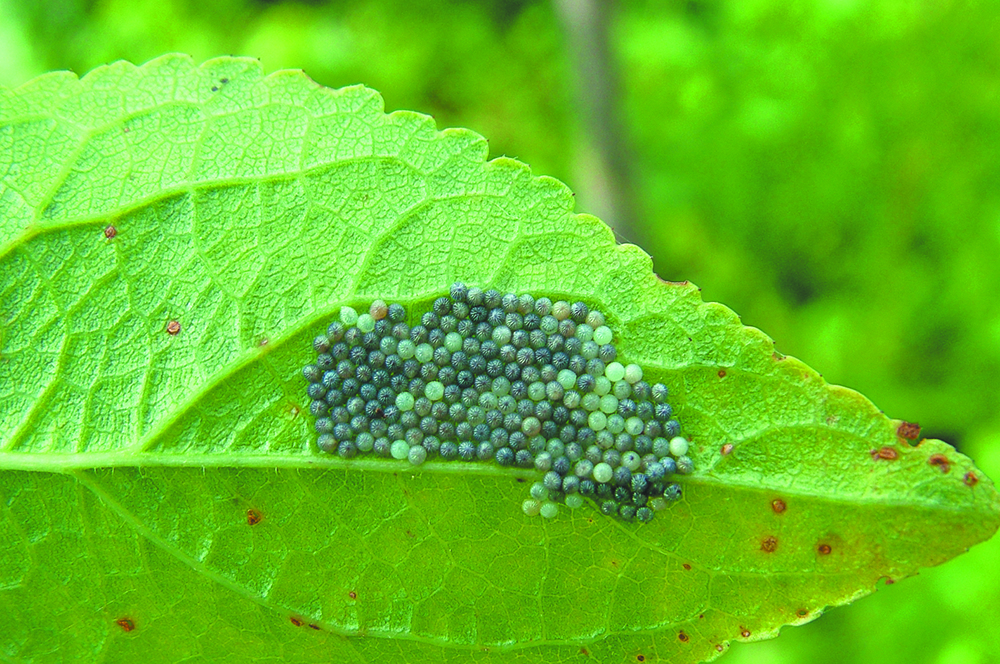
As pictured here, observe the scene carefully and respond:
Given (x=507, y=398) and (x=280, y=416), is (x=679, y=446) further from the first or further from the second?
(x=280, y=416)

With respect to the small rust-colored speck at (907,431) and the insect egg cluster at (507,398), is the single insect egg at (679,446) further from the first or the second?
the small rust-colored speck at (907,431)

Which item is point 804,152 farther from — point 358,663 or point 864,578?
point 358,663

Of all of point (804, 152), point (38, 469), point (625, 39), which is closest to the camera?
point (38, 469)

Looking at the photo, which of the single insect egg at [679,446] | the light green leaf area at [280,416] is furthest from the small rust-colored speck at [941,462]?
the single insect egg at [679,446]

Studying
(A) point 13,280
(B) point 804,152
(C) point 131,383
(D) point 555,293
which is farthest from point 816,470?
(B) point 804,152

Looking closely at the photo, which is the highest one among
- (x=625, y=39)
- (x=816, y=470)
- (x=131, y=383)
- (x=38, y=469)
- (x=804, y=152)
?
(x=625, y=39)

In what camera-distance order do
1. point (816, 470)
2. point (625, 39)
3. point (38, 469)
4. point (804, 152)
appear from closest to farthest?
point (816, 470), point (38, 469), point (804, 152), point (625, 39)


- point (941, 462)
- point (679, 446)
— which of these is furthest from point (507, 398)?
point (941, 462)

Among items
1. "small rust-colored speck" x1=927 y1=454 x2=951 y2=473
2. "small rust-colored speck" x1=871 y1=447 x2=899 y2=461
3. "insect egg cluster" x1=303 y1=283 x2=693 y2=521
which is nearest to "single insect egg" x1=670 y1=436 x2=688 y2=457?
"insect egg cluster" x1=303 y1=283 x2=693 y2=521
